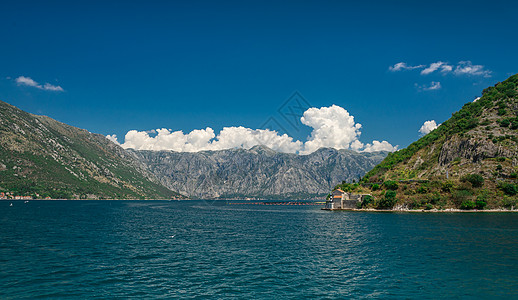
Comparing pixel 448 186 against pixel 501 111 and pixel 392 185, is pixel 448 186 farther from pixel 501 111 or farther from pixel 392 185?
pixel 501 111

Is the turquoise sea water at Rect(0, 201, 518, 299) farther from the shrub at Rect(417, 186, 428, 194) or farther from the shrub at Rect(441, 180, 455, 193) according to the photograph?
the shrub at Rect(417, 186, 428, 194)

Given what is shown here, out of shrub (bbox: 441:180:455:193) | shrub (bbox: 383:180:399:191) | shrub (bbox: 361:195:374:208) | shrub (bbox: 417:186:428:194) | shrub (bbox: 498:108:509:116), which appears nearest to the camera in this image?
shrub (bbox: 441:180:455:193)

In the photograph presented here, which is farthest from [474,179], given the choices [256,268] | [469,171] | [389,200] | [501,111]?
[256,268]

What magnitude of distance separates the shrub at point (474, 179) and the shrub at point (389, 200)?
104 ft

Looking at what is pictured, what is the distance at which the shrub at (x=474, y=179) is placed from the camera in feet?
475

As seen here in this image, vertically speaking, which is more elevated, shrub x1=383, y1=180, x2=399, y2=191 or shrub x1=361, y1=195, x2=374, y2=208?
shrub x1=383, y1=180, x2=399, y2=191

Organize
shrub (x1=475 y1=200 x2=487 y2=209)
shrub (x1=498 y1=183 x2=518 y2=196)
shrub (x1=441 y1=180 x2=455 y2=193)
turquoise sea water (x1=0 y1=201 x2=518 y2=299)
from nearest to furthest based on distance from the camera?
turquoise sea water (x1=0 y1=201 x2=518 y2=299) < shrub (x1=498 y1=183 x2=518 y2=196) < shrub (x1=475 y1=200 x2=487 y2=209) < shrub (x1=441 y1=180 x2=455 y2=193)

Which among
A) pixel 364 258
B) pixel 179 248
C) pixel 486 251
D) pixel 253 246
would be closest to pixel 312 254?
pixel 364 258

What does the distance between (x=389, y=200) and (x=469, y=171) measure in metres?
41.4

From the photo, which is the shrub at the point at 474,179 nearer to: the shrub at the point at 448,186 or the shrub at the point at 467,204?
the shrub at the point at 448,186

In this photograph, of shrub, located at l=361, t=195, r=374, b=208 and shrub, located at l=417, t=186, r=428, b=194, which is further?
shrub, located at l=361, t=195, r=374, b=208

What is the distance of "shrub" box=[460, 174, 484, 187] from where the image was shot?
Answer: 144750mm

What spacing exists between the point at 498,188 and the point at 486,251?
118487 mm

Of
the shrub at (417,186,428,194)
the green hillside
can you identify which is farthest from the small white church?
the shrub at (417,186,428,194)
